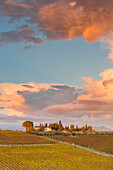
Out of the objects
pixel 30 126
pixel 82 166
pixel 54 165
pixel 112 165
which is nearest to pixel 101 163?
pixel 112 165

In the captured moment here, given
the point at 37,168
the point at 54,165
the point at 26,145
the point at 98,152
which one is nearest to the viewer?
the point at 37,168

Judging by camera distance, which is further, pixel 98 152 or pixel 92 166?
pixel 98 152

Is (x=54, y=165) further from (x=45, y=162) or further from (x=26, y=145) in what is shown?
(x=26, y=145)

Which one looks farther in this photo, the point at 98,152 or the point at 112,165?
the point at 98,152

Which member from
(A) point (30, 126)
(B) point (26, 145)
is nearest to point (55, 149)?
(B) point (26, 145)

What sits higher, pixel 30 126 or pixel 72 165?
pixel 30 126

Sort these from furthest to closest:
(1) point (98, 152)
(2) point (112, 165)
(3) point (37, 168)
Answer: (1) point (98, 152) < (2) point (112, 165) < (3) point (37, 168)

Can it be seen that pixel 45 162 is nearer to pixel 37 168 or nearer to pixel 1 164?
pixel 37 168

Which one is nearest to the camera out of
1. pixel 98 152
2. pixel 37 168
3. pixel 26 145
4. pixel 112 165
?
pixel 37 168

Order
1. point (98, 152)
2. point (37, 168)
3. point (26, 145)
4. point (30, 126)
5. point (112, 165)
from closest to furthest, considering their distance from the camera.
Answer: point (37, 168), point (112, 165), point (98, 152), point (26, 145), point (30, 126)

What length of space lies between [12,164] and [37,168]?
6.70 m

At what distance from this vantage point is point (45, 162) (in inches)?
2275

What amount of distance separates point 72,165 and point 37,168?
33.0ft

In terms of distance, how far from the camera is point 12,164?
175 feet
